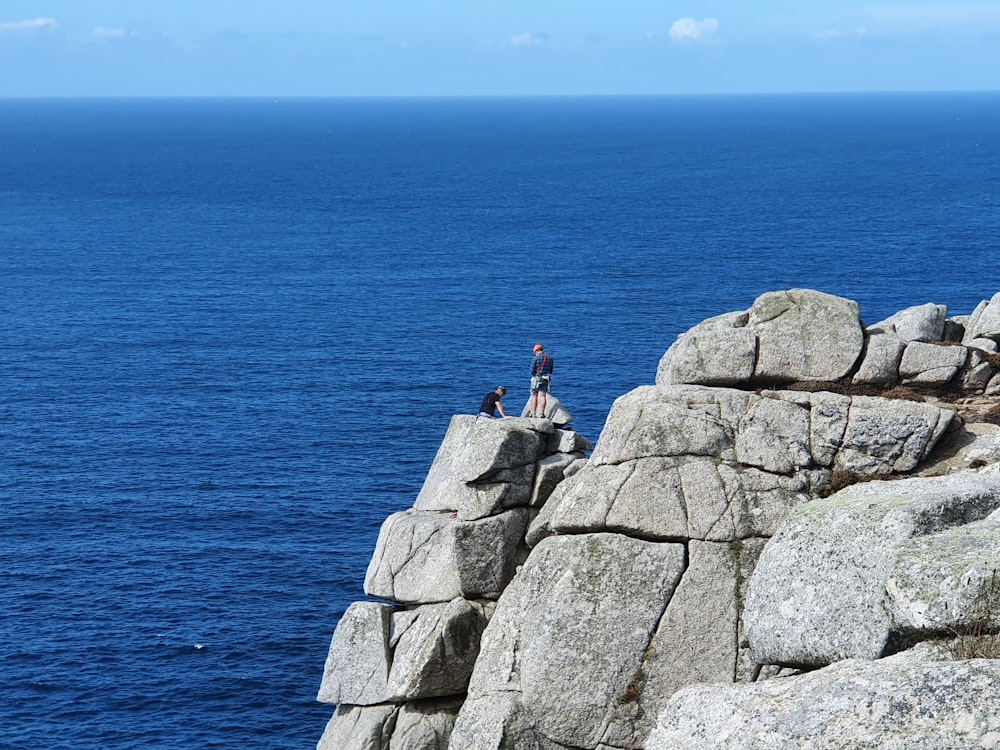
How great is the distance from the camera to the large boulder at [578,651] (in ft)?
123

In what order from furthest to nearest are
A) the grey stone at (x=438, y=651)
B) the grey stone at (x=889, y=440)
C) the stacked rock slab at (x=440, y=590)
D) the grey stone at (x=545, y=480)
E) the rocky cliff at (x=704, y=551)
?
the grey stone at (x=545, y=480), the stacked rock slab at (x=440, y=590), the grey stone at (x=438, y=651), the grey stone at (x=889, y=440), the rocky cliff at (x=704, y=551)

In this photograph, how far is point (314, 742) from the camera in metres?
63.9

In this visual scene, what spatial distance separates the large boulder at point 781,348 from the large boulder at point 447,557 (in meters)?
7.96

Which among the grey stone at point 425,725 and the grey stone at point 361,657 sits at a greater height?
the grey stone at point 361,657

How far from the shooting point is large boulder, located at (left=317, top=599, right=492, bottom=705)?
42.5m

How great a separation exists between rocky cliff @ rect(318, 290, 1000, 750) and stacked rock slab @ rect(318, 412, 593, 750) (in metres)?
0.08

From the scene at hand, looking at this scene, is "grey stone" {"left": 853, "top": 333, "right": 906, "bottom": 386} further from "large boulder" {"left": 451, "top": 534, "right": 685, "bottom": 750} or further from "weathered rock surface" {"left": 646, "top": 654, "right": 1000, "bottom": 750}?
"weathered rock surface" {"left": 646, "top": 654, "right": 1000, "bottom": 750}

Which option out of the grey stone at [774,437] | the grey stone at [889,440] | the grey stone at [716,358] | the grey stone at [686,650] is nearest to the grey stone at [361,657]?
the grey stone at [686,650]

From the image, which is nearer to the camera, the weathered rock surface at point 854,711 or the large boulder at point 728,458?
the weathered rock surface at point 854,711

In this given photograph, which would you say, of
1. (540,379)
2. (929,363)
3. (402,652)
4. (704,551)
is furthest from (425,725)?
(929,363)

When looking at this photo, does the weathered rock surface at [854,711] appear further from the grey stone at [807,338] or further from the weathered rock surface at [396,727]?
the grey stone at [807,338]

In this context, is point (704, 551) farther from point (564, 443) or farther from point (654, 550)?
point (564, 443)

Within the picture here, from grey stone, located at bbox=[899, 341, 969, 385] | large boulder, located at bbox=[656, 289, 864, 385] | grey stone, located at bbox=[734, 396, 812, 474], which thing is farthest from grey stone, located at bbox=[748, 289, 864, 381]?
grey stone, located at bbox=[734, 396, 812, 474]

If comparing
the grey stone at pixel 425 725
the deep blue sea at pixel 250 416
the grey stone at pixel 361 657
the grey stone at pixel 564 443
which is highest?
the grey stone at pixel 564 443
